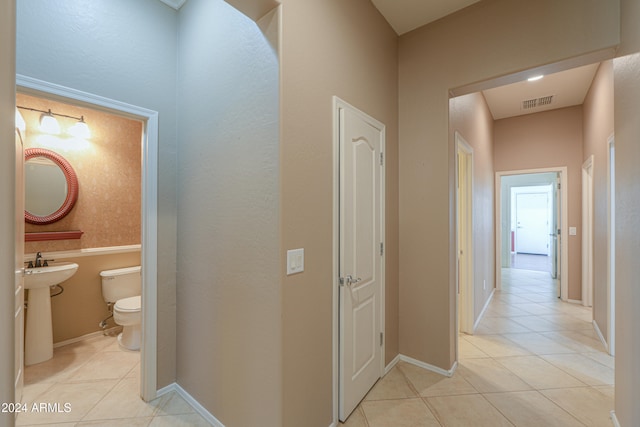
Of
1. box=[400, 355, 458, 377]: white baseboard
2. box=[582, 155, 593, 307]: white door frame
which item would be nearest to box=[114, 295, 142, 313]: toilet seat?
box=[400, 355, 458, 377]: white baseboard

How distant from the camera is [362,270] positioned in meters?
1.92

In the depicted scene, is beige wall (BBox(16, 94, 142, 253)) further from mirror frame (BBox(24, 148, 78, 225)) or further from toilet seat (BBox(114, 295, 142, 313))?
toilet seat (BBox(114, 295, 142, 313))

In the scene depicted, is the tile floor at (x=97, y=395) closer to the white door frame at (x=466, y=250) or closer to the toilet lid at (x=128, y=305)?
the toilet lid at (x=128, y=305)

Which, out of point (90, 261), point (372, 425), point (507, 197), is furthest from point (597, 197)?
point (90, 261)

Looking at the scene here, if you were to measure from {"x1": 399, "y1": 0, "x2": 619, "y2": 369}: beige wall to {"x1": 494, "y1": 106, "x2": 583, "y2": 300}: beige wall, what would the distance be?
347 centimetres

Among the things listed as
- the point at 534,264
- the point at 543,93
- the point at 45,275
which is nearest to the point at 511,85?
the point at 543,93

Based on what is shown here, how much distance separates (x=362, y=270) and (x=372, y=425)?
0.96 meters

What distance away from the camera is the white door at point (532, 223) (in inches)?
376

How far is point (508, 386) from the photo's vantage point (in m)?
2.09

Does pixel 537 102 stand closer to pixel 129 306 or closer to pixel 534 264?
pixel 534 264

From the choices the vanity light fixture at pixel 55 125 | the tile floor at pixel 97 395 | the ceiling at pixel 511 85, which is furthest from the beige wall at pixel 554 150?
the vanity light fixture at pixel 55 125

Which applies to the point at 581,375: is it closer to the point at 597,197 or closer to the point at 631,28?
the point at 597,197

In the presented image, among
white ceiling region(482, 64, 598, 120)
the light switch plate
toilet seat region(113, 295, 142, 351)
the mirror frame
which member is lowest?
toilet seat region(113, 295, 142, 351)

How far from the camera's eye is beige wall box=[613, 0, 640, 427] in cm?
138
